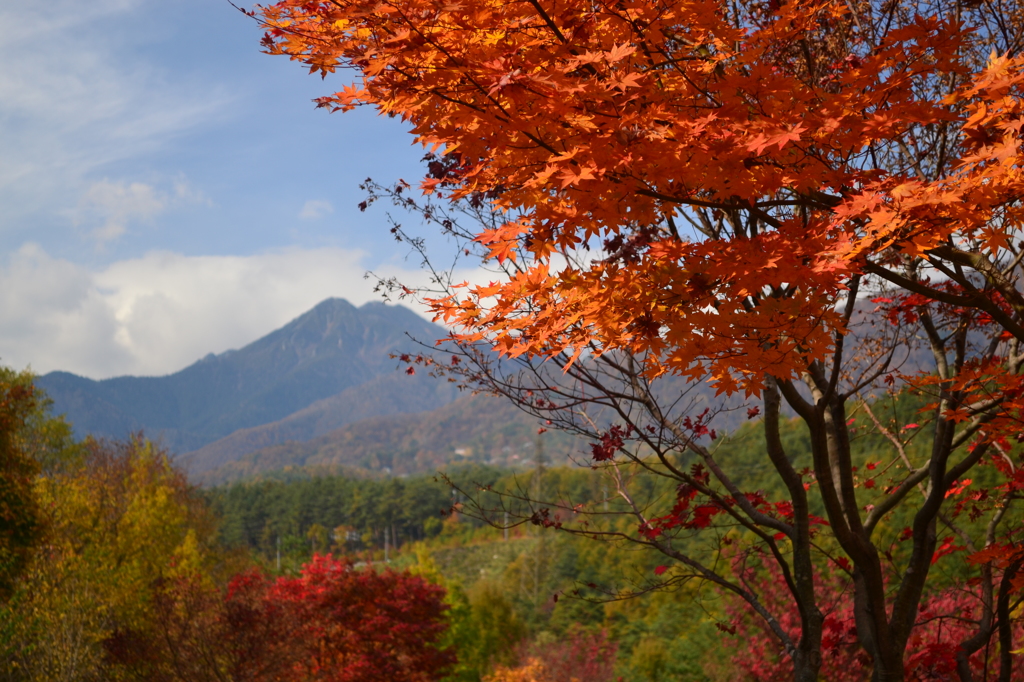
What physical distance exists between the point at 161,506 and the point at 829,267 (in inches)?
671

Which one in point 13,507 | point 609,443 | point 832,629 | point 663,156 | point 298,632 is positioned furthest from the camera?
point 13,507

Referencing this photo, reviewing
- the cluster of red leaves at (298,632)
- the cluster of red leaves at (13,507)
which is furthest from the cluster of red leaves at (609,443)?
the cluster of red leaves at (13,507)

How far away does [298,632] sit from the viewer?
836cm

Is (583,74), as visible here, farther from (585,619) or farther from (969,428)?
(585,619)

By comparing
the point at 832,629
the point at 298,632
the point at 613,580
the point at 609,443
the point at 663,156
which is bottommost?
the point at 613,580

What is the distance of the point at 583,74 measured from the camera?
2125mm

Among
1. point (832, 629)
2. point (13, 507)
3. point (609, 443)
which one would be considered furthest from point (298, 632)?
point (609, 443)

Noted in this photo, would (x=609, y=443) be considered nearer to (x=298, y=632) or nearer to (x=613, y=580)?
(x=298, y=632)

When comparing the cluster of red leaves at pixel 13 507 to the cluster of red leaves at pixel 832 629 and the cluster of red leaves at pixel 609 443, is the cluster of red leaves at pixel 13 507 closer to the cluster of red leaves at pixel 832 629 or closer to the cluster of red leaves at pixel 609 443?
the cluster of red leaves at pixel 609 443

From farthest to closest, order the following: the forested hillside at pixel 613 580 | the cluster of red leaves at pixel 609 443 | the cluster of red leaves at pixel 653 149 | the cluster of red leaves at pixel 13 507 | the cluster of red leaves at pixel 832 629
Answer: the cluster of red leaves at pixel 13 507, the cluster of red leaves at pixel 832 629, the forested hillside at pixel 613 580, the cluster of red leaves at pixel 609 443, the cluster of red leaves at pixel 653 149

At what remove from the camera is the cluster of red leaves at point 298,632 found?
715 cm

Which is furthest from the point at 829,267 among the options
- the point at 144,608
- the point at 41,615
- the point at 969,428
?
the point at 144,608

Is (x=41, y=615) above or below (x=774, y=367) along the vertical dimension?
below

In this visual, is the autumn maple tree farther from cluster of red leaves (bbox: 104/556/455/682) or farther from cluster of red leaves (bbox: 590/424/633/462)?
cluster of red leaves (bbox: 104/556/455/682)
